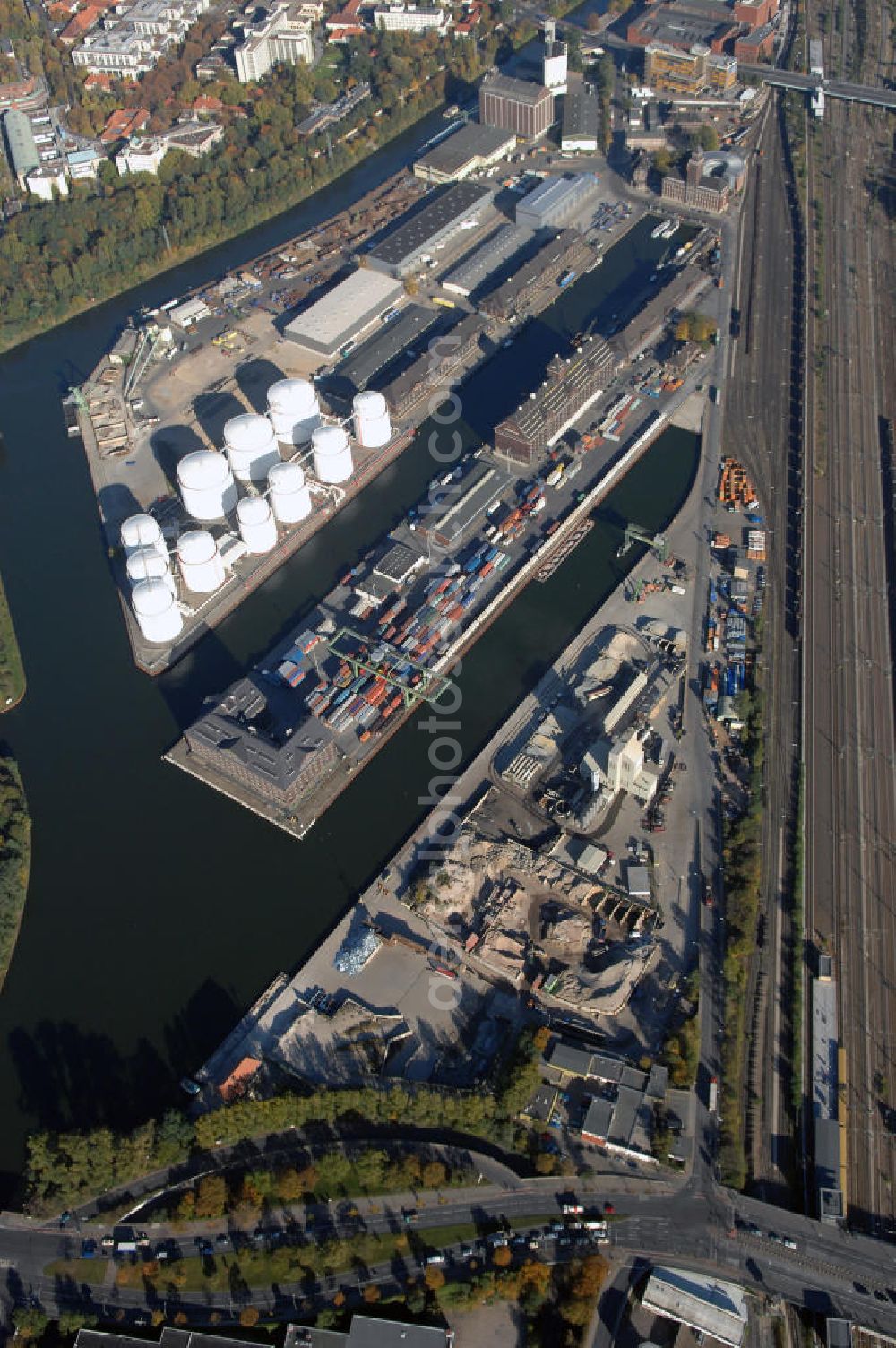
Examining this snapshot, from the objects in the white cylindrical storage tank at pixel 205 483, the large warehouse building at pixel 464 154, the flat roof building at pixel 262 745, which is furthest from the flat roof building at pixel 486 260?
the flat roof building at pixel 262 745

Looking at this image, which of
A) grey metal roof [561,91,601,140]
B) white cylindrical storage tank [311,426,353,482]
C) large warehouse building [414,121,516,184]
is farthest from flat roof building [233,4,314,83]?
white cylindrical storage tank [311,426,353,482]

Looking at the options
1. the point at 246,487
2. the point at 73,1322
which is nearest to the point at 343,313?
the point at 246,487

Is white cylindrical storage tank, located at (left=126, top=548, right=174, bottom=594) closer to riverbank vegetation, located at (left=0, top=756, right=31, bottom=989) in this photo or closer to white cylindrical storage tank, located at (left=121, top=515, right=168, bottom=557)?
white cylindrical storage tank, located at (left=121, top=515, right=168, bottom=557)

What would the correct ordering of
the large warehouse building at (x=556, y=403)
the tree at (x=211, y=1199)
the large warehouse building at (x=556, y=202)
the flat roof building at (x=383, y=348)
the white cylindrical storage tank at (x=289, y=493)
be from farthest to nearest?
the large warehouse building at (x=556, y=202) → the flat roof building at (x=383, y=348) → the large warehouse building at (x=556, y=403) → the white cylindrical storage tank at (x=289, y=493) → the tree at (x=211, y=1199)

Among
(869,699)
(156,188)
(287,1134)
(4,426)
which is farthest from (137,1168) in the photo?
(156,188)

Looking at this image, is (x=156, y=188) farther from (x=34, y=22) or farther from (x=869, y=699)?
(x=869, y=699)

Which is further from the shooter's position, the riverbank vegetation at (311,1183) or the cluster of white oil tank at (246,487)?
the cluster of white oil tank at (246,487)

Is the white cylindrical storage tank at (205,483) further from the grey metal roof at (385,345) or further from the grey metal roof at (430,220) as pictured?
the grey metal roof at (430,220)
